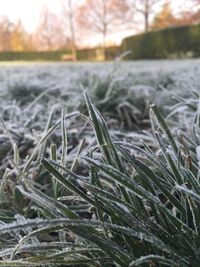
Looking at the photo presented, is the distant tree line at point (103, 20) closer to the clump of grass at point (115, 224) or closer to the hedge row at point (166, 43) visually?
the hedge row at point (166, 43)

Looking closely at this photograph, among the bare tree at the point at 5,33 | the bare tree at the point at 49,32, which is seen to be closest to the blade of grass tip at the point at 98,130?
the bare tree at the point at 5,33

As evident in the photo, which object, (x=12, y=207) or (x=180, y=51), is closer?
(x=12, y=207)

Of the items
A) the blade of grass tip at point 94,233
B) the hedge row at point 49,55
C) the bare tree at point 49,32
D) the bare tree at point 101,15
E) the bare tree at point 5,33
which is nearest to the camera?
the blade of grass tip at point 94,233

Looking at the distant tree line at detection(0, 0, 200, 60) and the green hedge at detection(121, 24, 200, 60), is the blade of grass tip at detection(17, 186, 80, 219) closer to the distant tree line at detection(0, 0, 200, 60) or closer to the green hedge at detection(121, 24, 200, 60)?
the green hedge at detection(121, 24, 200, 60)

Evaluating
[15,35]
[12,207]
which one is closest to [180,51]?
[12,207]

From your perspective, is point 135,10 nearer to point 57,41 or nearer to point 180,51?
point 57,41

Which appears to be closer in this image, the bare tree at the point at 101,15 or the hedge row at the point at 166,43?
the hedge row at the point at 166,43
